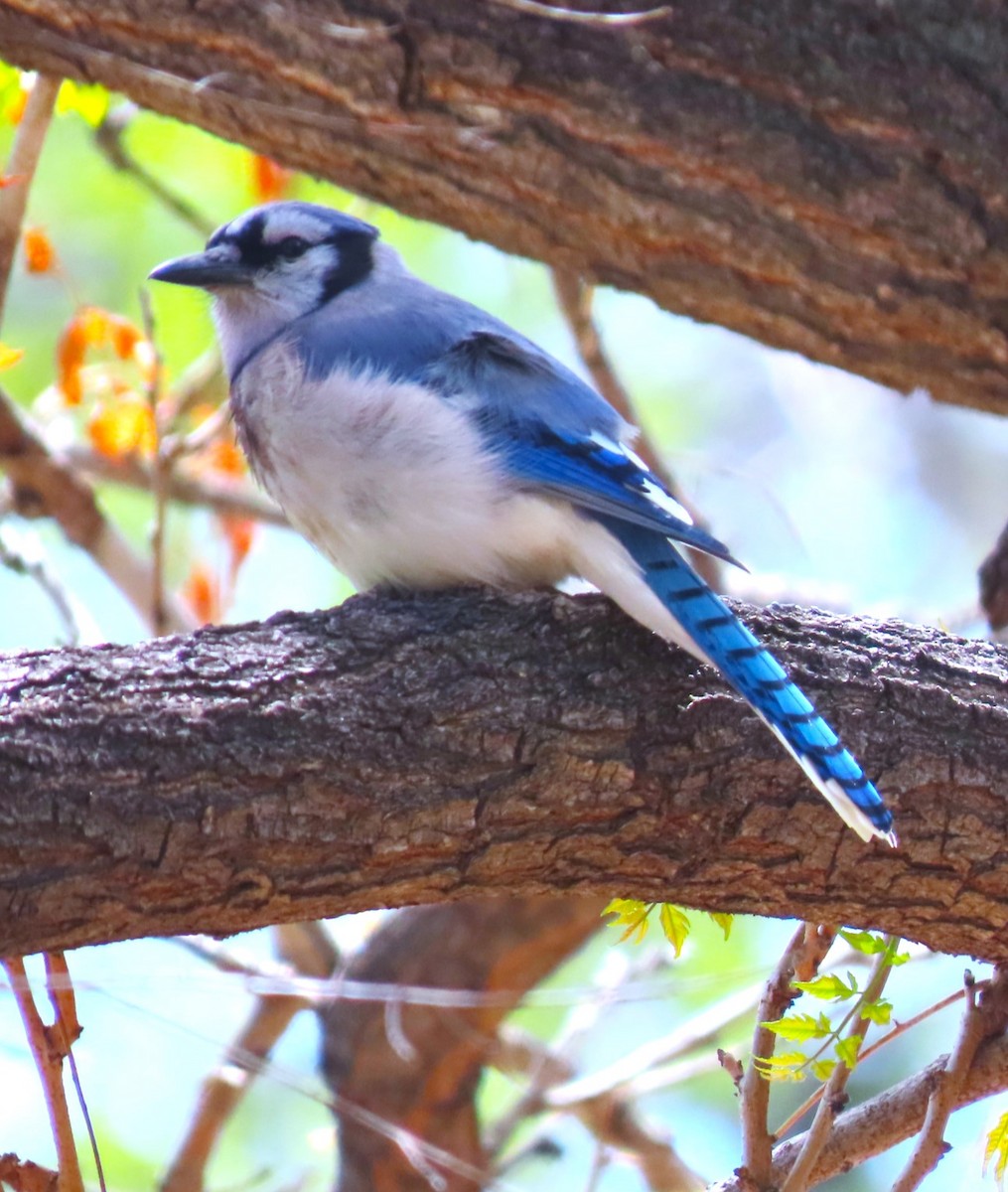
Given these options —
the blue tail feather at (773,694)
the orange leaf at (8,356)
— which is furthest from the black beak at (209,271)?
the blue tail feather at (773,694)

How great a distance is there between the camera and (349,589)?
522 cm

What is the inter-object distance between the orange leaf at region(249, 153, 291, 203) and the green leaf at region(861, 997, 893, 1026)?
2.90 m

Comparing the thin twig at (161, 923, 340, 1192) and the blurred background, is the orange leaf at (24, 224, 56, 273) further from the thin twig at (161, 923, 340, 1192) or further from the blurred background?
the thin twig at (161, 923, 340, 1192)

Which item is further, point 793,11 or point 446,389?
point 793,11

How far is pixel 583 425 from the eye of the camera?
8.61 ft

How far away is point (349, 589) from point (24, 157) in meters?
2.39

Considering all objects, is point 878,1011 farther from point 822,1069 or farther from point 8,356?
point 8,356

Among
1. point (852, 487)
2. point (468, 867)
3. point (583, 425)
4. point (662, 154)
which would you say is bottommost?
point (468, 867)

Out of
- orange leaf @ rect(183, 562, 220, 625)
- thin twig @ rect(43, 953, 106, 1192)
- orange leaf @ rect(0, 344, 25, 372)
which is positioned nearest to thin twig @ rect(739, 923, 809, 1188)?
thin twig @ rect(43, 953, 106, 1192)

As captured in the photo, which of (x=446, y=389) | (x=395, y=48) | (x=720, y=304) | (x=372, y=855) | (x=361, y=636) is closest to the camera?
(x=372, y=855)

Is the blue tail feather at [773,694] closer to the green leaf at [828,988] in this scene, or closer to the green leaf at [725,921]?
the green leaf at [828,988]

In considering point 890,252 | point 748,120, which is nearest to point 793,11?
point 748,120

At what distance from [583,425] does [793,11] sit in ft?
3.05

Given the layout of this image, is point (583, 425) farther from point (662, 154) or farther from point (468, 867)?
point (468, 867)
